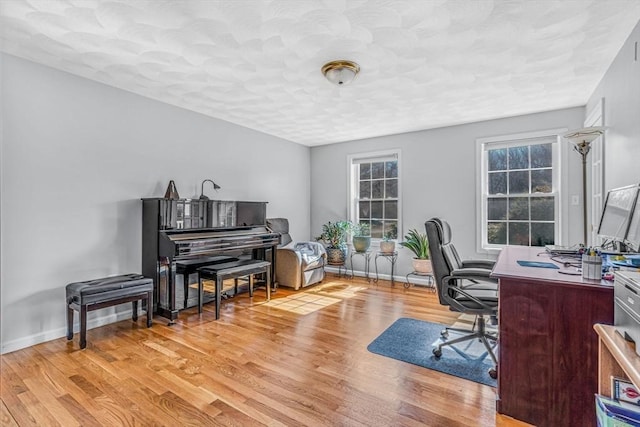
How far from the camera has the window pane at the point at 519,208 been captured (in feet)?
13.3

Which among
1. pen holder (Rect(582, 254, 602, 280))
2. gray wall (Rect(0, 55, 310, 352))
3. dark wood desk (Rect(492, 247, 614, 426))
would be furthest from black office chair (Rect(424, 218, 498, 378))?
gray wall (Rect(0, 55, 310, 352))

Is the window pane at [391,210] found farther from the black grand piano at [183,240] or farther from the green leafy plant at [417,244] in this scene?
the black grand piano at [183,240]

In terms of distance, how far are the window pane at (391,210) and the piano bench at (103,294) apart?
3598mm

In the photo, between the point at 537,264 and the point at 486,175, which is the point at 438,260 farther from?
the point at 486,175

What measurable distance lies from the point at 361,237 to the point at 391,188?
0.97 meters

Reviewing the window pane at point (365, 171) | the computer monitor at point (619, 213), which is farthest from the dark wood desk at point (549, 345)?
the window pane at point (365, 171)

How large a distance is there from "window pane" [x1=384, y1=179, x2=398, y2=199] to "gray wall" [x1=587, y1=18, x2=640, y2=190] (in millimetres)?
2665

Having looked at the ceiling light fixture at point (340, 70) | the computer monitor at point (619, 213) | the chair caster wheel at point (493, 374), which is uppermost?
the ceiling light fixture at point (340, 70)

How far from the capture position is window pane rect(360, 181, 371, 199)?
212 inches

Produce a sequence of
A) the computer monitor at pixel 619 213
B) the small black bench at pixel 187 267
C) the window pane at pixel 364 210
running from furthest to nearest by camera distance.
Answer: the window pane at pixel 364 210 < the small black bench at pixel 187 267 < the computer monitor at pixel 619 213

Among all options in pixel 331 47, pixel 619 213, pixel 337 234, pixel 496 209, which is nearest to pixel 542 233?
pixel 496 209

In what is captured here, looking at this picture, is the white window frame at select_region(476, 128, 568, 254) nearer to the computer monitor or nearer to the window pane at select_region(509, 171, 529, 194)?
the window pane at select_region(509, 171, 529, 194)

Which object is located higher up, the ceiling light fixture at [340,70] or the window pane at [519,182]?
the ceiling light fixture at [340,70]

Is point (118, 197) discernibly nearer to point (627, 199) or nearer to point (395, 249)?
point (395, 249)
